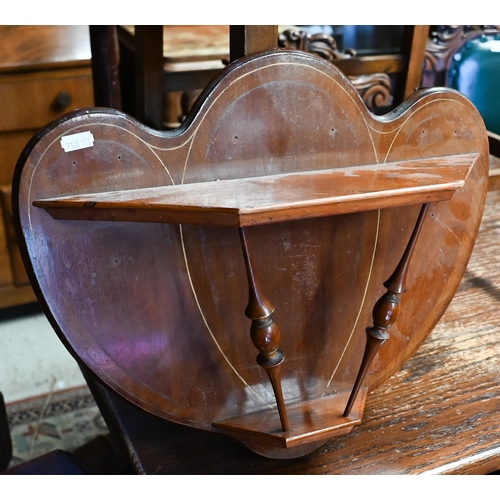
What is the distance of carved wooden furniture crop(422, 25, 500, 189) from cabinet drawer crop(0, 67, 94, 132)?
0.84 meters

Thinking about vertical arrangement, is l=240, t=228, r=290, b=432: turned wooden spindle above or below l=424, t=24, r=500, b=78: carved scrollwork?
above

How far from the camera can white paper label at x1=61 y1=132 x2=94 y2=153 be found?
548mm

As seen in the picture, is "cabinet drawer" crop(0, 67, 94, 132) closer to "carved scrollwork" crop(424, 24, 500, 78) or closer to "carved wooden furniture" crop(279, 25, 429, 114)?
"carved wooden furniture" crop(279, 25, 429, 114)

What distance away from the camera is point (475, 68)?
1196 millimetres

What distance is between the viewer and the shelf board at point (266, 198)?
1.64ft

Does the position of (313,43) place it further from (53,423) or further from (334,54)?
(53,423)

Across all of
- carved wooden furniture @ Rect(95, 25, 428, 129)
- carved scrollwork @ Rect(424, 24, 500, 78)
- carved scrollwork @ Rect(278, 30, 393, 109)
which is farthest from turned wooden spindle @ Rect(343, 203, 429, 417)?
carved scrollwork @ Rect(424, 24, 500, 78)

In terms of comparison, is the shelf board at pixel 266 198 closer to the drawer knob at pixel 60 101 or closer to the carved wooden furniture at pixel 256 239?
the carved wooden furniture at pixel 256 239

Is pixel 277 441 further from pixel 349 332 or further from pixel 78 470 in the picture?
pixel 78 470

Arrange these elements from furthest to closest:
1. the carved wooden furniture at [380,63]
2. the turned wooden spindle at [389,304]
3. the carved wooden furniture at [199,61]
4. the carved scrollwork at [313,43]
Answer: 1. the carved scrollwork at [313,43]
2. the carved wooden furniture at [380,63]
3. the carved wooden furniture at [199,61]
4. the turned wooden spindle at [389,304]

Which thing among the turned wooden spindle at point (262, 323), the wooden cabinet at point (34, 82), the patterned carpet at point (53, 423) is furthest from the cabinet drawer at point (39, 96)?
the turned wooden spindle at point (262, 323)

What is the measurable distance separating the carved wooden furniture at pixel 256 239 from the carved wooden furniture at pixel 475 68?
11.2 inches

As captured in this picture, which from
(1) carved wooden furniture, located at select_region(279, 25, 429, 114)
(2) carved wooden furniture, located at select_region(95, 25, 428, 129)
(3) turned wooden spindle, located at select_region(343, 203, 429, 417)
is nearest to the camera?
(3) turned wooden spindle, located at select_region(343, 203, 429, 417)

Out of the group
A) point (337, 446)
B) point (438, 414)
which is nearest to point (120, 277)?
point (337, 446)
